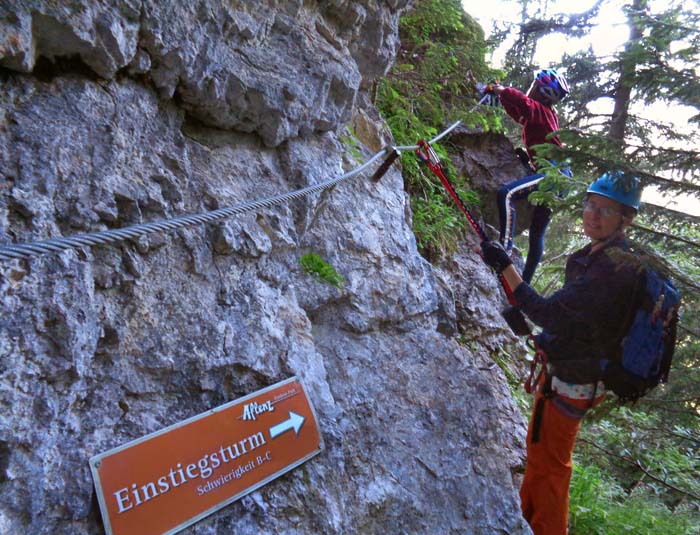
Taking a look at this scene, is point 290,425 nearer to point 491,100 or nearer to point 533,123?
point 533,123

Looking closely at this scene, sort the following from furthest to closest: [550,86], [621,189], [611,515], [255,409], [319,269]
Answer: [550,86]
[611,515]
[319,269]
[621,189]
[255,409]

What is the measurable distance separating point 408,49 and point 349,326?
210 inches

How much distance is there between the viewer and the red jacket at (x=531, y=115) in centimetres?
548

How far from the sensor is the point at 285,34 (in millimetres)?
3508

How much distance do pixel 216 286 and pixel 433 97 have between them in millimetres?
5403

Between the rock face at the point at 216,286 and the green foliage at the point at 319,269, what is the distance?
7 cm

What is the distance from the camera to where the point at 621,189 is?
322cm

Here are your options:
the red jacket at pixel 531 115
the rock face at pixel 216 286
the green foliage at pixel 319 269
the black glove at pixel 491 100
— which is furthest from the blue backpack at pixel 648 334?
the black glove at pixel 491 100

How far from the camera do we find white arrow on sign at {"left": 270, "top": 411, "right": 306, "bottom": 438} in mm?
2394

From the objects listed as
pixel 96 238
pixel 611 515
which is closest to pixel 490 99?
pixel 611 515

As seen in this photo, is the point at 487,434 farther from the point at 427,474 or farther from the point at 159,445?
the point at 159,445

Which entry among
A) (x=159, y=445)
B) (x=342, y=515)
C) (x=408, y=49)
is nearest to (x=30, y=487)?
(x=159, y=445)

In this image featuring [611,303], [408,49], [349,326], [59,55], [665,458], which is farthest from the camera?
[408,49]

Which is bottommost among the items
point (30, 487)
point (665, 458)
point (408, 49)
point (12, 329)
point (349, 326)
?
point (665, 458)
